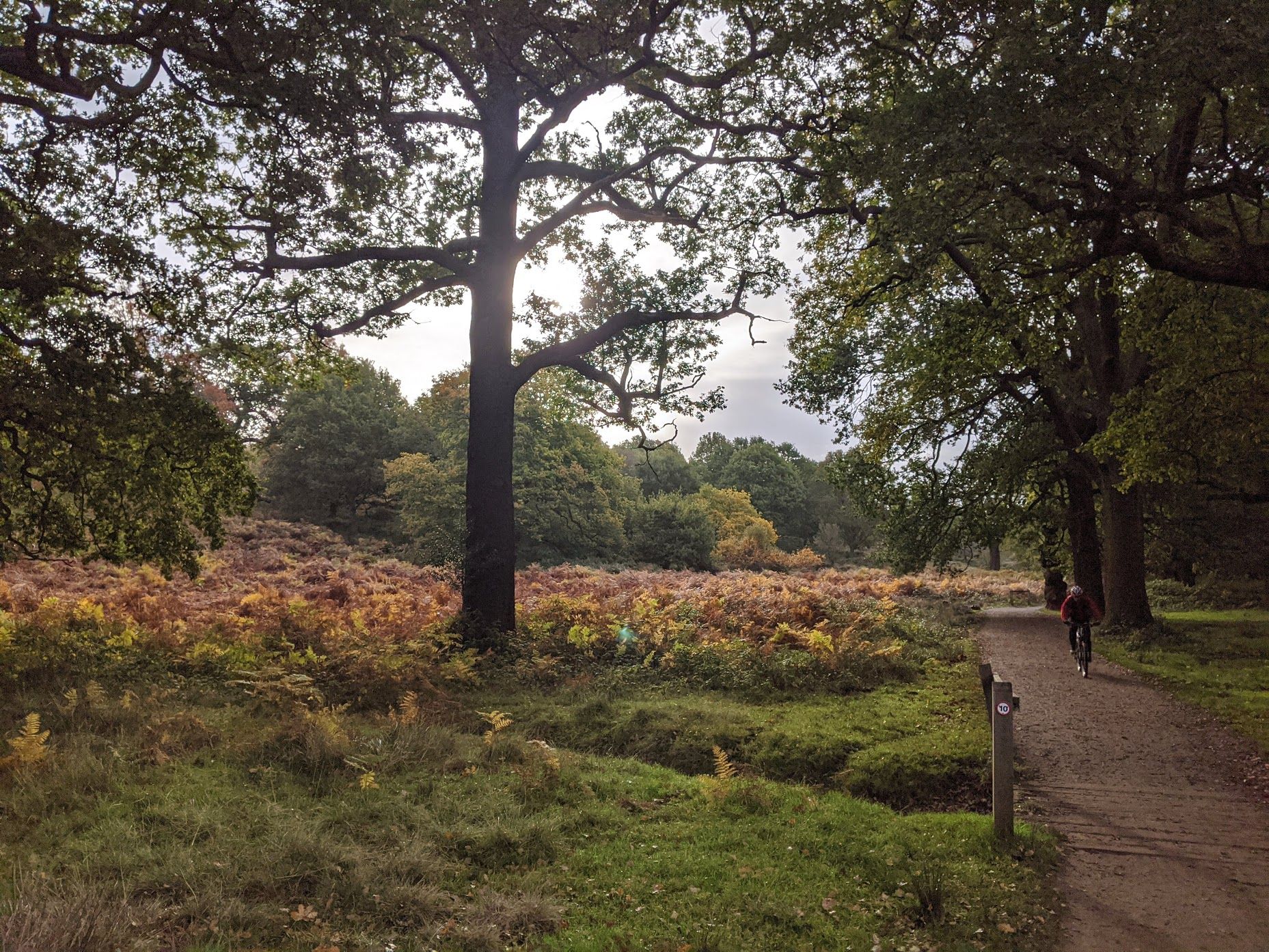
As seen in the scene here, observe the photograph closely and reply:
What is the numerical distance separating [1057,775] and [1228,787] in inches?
65.0

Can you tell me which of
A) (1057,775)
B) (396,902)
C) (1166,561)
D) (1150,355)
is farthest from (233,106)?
(1166,561)

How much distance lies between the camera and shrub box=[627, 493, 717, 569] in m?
42.1

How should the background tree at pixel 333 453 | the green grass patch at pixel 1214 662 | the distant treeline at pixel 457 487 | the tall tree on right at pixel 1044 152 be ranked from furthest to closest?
the background tree at pixel 333 453 → the distant treeline at pixel 457 487 → the green grass patch at pixel 1214 662 → the tall tree on right at pixel 1044 152

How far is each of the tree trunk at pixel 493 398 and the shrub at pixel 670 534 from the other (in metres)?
27.0

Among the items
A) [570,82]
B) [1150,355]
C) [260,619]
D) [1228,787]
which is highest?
[570,82]

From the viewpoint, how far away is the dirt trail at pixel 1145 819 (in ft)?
17.6

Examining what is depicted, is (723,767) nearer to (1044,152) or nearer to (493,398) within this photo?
(1044,152)

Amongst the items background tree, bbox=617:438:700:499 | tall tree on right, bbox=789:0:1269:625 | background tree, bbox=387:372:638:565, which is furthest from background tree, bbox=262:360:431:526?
tall tree on right, bbox=789:0:1269:625

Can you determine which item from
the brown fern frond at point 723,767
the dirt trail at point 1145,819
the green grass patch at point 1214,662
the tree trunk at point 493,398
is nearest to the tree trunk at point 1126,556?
the green grass patch at point 1214,662

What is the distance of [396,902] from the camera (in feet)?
16.8

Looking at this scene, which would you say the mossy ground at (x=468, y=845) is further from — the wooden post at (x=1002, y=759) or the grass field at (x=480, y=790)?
the wooden post at (x=1002, y=759)

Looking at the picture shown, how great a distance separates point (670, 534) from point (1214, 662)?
95.5 ft

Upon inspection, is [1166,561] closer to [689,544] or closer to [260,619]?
[689,544]

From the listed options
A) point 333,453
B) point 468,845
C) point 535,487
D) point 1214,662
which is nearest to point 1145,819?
point 468,845
